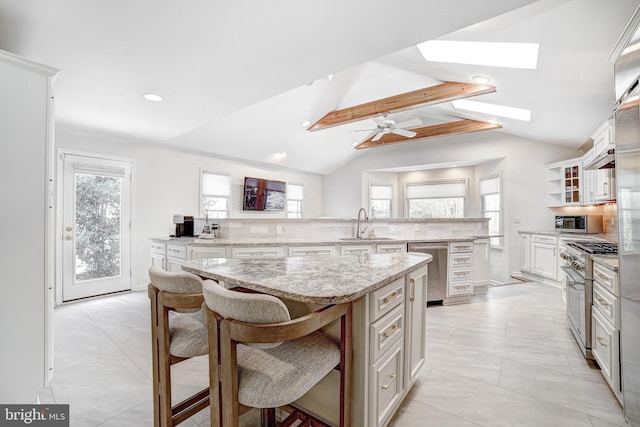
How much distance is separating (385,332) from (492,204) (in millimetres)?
5930

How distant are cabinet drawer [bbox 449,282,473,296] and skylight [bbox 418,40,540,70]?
2.71m

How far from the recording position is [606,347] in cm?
189

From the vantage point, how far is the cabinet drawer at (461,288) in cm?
383

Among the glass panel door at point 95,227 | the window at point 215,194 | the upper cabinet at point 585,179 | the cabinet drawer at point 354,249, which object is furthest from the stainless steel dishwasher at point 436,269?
the glass panel door at point 95,227

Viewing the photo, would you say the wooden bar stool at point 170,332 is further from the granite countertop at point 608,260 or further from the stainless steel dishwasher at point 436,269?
the stainless steel dishwasher at point 436,269

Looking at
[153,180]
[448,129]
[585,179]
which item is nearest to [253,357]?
[153,180]

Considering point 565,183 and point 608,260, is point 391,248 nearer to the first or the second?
point 608,260

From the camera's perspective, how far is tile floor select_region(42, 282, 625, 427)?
1.66 metres

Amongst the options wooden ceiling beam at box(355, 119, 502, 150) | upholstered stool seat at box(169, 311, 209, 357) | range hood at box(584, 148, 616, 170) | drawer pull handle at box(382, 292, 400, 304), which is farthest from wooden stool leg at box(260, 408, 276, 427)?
wooden ceiling beam at box(355, 119, 502, 150)

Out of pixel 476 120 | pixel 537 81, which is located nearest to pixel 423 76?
pixel 537 81

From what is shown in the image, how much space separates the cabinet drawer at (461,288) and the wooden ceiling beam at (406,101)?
2.62 m

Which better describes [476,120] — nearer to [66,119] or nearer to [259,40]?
[259,40]

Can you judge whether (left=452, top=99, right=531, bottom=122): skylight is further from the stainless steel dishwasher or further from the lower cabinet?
the lower cabinet

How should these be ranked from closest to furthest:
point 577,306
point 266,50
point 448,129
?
1. point 266,50
2. point 577,306
3. point 448,129
